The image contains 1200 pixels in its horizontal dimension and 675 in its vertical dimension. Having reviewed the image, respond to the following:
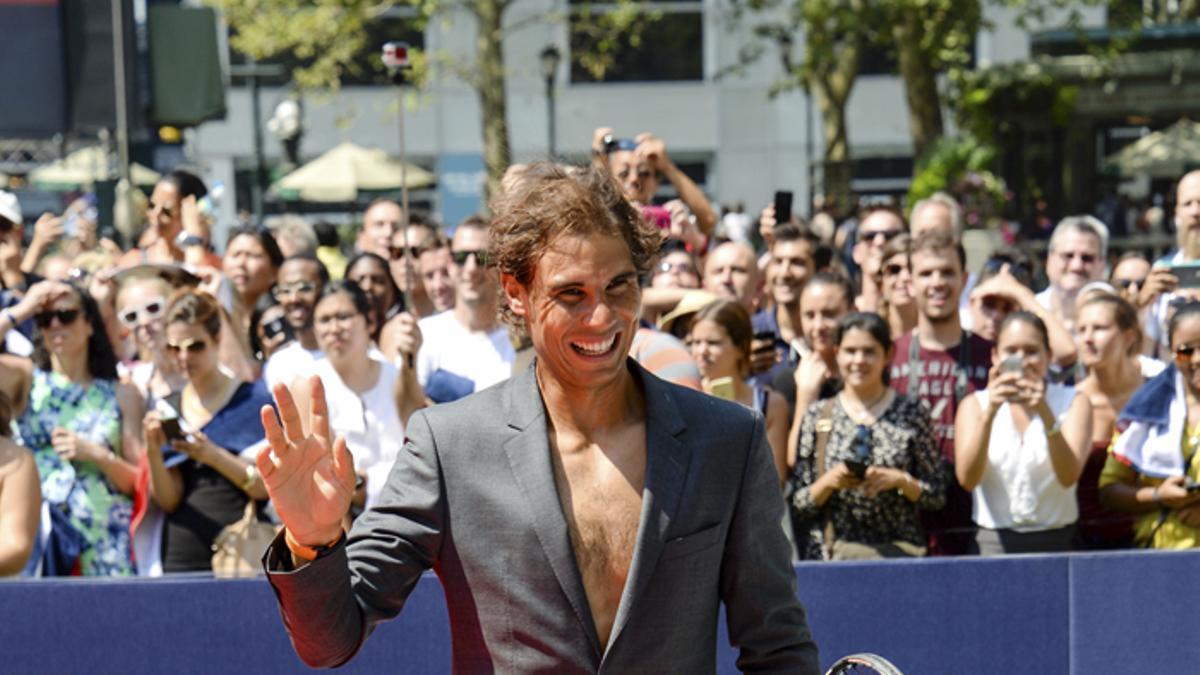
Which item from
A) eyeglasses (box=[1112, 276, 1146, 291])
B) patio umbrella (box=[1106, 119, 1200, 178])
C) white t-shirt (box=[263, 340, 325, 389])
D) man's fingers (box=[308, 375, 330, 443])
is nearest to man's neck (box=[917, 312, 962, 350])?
eyeglasses (box=[1112, 276, 1146, 291])

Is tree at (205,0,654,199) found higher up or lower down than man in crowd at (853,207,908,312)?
higher up

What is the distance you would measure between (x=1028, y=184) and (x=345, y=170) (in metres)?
9.70

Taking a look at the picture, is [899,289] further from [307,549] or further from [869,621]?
[307,549]

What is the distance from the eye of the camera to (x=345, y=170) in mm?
19656

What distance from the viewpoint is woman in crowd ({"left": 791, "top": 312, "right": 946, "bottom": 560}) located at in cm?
607

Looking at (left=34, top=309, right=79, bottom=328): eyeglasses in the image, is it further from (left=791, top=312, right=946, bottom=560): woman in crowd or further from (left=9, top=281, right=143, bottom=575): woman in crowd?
(left=791, top=312, right=946, bottom=560): woman in crowd

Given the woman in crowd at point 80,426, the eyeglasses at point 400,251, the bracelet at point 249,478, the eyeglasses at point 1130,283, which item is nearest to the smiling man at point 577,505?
the bracelet at point 249,478

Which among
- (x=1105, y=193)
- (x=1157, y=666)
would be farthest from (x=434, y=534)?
(x=1105, y=193)

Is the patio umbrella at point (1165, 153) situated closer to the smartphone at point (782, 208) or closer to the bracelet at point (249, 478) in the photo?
the smartphone at point (782, 208)

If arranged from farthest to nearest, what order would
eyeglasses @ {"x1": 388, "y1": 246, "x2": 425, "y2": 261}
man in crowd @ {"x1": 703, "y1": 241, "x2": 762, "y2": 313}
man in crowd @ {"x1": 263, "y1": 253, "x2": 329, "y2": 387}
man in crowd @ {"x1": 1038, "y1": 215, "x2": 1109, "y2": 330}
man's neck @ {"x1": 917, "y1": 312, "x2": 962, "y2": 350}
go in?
eyeglasses @ {"x1": 388, "y1": 246, "x2": 425, "y2": 261}, man in crowd @ {"x1": 1038, "y1": 215, "x2": 1109, "y2": 330}, man in crowd @ {"x1": 703, "y1": 241, "x2": 762, "y2": 313}, man in crowd @ {"x1": 263, "y1": 253, "x2": 329, "y2": 387}, man's neck @ {"x1": 917, "y1": 312, "x2": 962, "y2": 350}

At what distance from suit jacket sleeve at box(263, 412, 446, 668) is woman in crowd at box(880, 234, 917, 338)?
4683 millimetres

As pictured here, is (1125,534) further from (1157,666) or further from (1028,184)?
(1028,184)

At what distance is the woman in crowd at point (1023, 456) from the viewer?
242 inches

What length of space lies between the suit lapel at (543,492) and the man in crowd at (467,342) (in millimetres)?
3966
